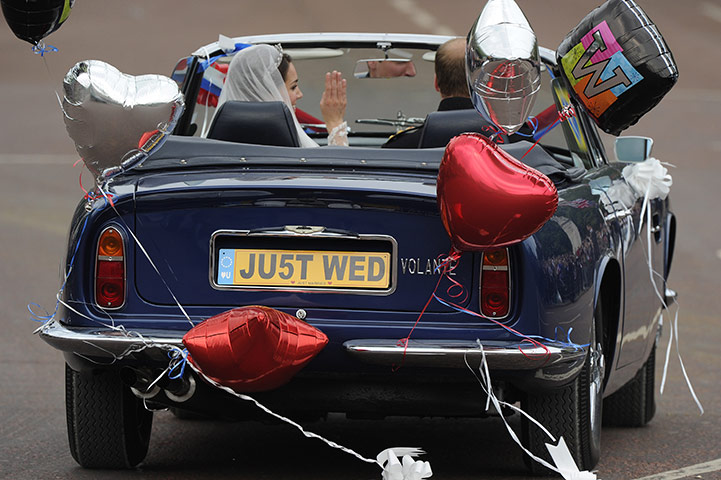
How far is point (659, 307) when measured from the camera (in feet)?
22.7

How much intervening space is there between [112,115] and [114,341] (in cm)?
81

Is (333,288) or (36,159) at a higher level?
(36,159)

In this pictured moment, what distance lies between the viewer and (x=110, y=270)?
195 inches

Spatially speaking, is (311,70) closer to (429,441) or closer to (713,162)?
(429,441)

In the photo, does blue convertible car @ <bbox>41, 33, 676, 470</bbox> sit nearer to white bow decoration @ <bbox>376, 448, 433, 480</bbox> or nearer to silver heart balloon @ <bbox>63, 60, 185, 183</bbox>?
silver heart balloon @ <bbox>63, 60, 185, 183</bbox>

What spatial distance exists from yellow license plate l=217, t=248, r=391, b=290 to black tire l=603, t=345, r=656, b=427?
8.09ft

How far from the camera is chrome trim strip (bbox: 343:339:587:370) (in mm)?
4699

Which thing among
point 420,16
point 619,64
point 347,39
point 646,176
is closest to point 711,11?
point 420,16

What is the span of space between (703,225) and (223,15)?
22332 millimetres

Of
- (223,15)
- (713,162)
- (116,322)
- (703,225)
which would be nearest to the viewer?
(116,322)

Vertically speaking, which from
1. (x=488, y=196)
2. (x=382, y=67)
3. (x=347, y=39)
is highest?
(x=347, y=39)

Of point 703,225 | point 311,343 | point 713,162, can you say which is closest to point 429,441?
point 311,343

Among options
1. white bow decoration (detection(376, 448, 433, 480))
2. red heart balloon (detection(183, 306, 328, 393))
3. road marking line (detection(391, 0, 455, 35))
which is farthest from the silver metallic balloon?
road marking line (detection(391, 0, 455, 35))

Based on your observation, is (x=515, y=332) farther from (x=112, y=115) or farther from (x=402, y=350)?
(x=112, y=115)
